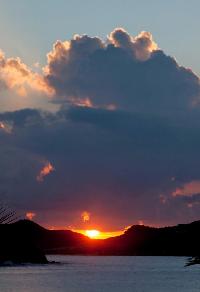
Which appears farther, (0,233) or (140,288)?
(140,288)

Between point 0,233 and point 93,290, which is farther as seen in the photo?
point 93,290

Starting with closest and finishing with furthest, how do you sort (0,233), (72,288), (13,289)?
(0,233) < (13,289) < (72,288)

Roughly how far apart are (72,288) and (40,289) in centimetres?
1108

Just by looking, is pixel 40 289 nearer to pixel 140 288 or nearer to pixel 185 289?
pixel 140 288

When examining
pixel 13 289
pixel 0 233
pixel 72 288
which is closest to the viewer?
pixel 0 233

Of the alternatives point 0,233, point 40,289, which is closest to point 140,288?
point 40,289

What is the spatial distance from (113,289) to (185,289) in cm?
1827

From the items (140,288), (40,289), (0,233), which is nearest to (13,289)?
(40,289)

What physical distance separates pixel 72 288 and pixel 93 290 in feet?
39.2

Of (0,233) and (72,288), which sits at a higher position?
(72,288)

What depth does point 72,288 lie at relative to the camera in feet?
582

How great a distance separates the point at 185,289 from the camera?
170000 mm

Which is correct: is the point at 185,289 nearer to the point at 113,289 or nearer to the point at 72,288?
the point at 113,289

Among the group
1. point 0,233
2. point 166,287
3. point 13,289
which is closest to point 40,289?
point 13,289
